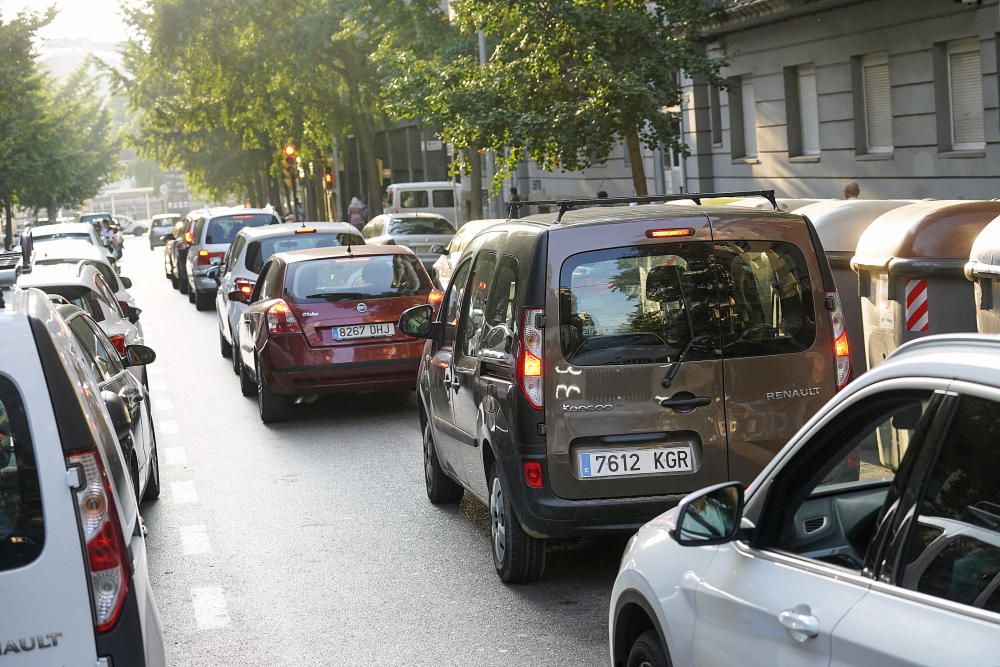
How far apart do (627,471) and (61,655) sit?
3320 millimetres

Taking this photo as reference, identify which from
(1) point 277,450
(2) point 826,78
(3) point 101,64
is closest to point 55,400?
(1) point 277,450

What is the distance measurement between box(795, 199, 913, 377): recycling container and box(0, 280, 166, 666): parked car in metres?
8.38

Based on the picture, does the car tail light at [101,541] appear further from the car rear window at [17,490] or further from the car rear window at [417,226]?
the car rear window at [417,226]

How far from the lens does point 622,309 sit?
22.9 feet

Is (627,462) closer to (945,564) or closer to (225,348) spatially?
(945,564)

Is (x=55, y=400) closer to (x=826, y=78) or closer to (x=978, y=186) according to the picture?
(x=978, y=186)

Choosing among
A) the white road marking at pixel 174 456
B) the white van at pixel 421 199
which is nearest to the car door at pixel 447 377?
the white road marking at pixel 174 456

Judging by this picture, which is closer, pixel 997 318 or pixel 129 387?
pixel 997 318

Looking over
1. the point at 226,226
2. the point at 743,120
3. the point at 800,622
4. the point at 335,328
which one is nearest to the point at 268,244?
the point at 335,328

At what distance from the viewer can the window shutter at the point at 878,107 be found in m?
22.5

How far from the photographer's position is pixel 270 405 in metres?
13.9

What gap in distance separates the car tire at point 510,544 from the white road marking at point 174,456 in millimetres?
4979

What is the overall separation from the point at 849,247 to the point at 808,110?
13.7 metres

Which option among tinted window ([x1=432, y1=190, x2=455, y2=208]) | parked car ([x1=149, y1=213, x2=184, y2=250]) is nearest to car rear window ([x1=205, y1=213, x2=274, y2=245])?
tinted window ([x1=432, y1=190, x2=455, y2=208])
